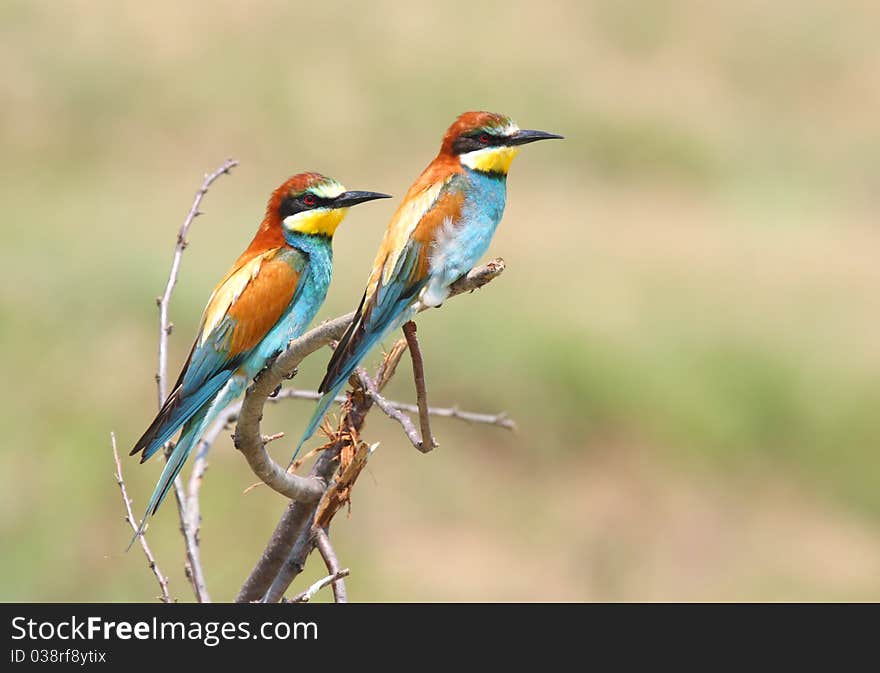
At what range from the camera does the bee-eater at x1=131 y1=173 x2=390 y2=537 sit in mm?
2350

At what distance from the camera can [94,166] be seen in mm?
8031

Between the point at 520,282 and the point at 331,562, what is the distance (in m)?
4.76

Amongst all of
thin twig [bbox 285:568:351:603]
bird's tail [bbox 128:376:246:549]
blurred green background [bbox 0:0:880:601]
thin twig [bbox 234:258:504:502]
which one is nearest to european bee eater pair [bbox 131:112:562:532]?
bird's tail [bbox 128:376:246:549]

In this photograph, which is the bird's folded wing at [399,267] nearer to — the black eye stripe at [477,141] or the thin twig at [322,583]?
the black eye stripe at [477,141]

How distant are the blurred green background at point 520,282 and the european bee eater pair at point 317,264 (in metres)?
2.18

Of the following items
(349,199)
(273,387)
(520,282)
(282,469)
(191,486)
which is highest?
(349,199)

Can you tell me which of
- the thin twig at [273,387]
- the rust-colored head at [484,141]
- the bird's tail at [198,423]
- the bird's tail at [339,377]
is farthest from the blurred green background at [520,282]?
the thin twig at [273,387]

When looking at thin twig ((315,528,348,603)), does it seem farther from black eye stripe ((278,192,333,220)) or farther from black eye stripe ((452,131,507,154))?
black eye stripe ((452,131,507,154))

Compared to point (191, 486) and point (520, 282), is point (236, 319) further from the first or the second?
point (520, 282)

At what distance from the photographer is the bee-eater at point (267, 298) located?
2350 millimetres

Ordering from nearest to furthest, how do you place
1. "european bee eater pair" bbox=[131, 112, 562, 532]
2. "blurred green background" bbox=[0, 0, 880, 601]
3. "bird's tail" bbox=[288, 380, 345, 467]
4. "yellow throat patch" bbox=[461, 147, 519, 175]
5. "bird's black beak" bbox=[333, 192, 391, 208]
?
"bird's tail" bbox=[288, 380, 345, 467] < "european bee eater pair" bbox=[131, 112, 562, 532] < "bird's black beak" bbox=[333, 192, 391, 208] < "yellow throat patch" bbox=[461, 147, 519, 175] < "blurred green background" bbox=[0, 0, 880, 601]

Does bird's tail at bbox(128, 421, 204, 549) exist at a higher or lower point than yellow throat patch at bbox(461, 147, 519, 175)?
lower

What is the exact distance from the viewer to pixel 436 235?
229 centimetres

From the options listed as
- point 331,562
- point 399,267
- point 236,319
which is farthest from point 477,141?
point 331,562
